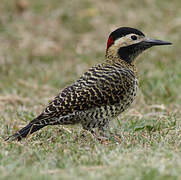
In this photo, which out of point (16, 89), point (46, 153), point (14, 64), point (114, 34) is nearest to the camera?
point (46, 153)

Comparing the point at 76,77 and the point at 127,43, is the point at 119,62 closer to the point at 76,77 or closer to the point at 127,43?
the point at 127,43

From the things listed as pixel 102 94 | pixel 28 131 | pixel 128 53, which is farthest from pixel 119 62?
pixel 28 131

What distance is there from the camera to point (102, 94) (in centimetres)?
587

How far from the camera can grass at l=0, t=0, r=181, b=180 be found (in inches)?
177

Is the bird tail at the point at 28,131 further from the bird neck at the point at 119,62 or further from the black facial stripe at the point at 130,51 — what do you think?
the black facial stripe at the point at 130,51

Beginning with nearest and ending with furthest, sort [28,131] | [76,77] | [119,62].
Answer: [28,131], [119,62], [76,77]

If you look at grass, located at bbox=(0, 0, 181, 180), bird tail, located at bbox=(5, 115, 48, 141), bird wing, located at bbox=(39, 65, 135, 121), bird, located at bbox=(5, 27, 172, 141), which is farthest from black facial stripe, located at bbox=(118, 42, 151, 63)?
bird tail, located at bbox=(5, 115, 48, 141)

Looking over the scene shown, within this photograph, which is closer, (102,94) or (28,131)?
(28,131)

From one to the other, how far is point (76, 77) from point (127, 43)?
11.7 feet

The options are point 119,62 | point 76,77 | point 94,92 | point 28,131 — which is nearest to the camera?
point 28,131

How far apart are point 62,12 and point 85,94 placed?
294 inches

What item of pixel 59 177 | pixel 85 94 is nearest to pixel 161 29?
pixel 85 94

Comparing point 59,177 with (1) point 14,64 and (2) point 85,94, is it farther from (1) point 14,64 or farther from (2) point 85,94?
(1) point 14,64

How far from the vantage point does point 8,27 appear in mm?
12094
